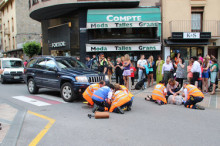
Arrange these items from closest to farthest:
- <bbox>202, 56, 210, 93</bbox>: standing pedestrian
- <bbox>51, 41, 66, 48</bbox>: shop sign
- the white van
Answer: <bbox>202, 56, 210, 93</bbox>: standing pedestrian → the white van → <bbox>51, 41, 66, 48</bbox>: shop sign

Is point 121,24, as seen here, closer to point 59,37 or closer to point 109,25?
point 109,25

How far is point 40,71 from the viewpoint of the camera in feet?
31.4

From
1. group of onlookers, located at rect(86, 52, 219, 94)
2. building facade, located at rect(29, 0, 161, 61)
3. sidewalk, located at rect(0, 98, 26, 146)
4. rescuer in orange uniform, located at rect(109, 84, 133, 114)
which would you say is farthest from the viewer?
building facade, located at rect(29, 0, 161, 61)

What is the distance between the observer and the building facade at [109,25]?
615 inches

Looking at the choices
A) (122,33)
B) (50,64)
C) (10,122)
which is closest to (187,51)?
(122,33)

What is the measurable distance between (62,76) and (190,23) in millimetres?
11941

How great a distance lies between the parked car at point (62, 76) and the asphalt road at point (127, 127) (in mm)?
925

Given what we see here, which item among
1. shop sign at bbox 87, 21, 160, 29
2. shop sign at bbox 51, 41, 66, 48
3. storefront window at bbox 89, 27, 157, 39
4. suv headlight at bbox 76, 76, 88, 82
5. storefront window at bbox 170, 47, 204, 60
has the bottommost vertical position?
suv headlight at bbox 76, 76, 88, 82

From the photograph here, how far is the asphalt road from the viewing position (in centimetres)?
437

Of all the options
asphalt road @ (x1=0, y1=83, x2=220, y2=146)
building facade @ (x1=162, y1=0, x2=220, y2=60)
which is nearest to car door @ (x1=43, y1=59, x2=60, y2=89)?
asphalt road @ (x1=0, y1=83, x2=220, y2=146)

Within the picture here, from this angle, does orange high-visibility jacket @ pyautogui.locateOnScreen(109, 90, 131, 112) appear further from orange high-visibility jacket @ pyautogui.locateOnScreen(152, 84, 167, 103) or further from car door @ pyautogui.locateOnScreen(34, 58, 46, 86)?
car door @ pyautogui.locateOnScreen(34, 58, 46, 86)

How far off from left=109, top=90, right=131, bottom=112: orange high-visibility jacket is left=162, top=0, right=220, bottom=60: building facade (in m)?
10.3

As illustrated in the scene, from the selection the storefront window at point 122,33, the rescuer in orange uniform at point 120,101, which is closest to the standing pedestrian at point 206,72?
the rescuer in orange uniform at point 120,101

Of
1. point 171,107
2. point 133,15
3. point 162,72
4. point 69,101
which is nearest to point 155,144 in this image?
point 171,107
